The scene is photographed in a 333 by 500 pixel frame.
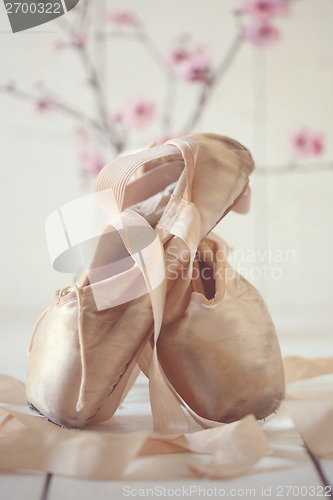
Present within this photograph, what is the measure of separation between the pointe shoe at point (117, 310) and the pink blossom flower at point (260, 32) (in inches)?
39.1

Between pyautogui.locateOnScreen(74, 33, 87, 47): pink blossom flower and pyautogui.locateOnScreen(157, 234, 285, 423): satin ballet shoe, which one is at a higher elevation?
pyautogui.locateOnScreen(74, 33, 87, 47): pink blossom flower

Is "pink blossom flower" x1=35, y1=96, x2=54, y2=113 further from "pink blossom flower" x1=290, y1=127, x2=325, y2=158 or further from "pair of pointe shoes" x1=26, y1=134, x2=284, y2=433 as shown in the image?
"pair of pointe shoes" x1=26, y1=134, x2=284, y2=433

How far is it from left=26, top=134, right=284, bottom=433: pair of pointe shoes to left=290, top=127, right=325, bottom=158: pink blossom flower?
1194mm

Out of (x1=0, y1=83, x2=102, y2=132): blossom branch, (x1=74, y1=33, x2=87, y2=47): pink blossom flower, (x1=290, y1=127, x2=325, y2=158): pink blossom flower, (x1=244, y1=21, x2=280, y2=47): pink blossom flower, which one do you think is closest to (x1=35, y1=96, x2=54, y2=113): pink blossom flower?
(x1=0, y1=83, x2=102, y2=132): blossom branch

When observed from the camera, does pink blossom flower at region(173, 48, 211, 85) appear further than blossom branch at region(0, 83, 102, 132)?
No

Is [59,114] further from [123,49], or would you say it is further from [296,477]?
[296,477]

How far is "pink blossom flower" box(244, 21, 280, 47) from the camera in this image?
1.43 meters

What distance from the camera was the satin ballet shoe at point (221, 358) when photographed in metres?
0.49

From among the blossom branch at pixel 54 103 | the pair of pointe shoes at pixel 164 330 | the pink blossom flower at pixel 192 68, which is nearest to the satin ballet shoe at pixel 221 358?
the pair of pointe shoes at pixel 164 330

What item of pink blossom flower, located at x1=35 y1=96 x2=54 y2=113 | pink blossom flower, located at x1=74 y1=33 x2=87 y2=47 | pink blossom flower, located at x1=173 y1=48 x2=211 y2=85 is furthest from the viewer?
pink blossom flower, located at x1=35 y1=96 x2=54 y2=113

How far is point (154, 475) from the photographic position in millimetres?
396

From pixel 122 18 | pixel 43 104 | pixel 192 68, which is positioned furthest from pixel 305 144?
pixel 43 104

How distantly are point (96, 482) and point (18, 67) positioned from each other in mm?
1482

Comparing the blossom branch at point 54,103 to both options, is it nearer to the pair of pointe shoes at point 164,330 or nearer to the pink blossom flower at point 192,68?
the pink blossom flower at point 192,68
